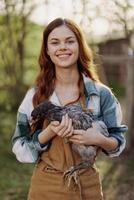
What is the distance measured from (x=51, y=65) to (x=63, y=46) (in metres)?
0.19

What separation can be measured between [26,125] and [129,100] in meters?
4.97

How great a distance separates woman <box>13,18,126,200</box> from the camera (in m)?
3.00

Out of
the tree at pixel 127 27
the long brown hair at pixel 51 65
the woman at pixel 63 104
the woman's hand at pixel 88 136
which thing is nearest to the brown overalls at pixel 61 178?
the woman at pixel 63 104

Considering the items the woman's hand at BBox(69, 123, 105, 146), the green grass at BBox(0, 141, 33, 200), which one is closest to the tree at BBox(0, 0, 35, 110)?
the green grass at BBox(0, 141, 33, 200)

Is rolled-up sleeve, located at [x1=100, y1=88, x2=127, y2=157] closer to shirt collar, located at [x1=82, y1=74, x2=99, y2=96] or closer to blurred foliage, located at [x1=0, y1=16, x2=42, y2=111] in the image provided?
shirt collar, located at [x1=82, y1=74, x2=99, y2=96]

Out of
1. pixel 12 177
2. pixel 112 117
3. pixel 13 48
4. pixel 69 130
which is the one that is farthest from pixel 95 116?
pixel 13 48

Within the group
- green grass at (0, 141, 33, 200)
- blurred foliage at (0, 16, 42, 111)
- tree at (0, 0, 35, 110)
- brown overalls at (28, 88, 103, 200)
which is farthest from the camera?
blurred foliage at (0, 16, 42, 111)

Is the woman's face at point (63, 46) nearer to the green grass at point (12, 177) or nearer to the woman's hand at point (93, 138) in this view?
the woman's hand at point (93, 138)

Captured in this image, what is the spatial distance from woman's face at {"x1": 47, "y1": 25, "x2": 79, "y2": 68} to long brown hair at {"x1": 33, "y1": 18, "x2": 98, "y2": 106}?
0.03 metres

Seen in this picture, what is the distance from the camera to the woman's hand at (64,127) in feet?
9.20

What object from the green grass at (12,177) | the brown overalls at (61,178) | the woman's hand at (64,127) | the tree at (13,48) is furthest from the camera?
the tree at (13,48)

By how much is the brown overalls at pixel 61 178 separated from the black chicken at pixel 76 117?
51 millimetres

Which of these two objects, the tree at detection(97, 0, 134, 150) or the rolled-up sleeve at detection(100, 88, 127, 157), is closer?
the rolled-up sleeve at detection(100, 88, 127, 157)

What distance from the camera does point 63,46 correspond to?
119 inches
